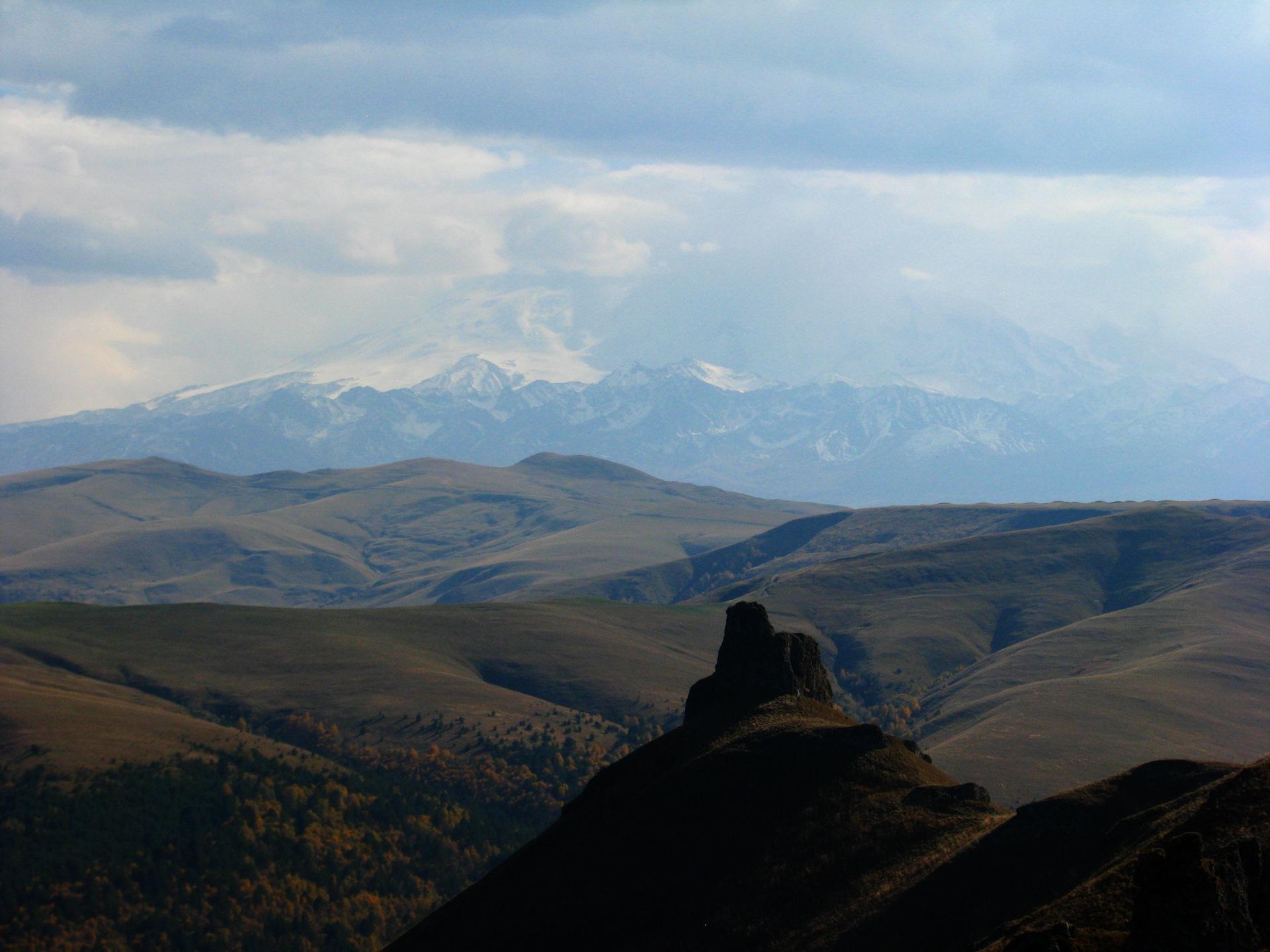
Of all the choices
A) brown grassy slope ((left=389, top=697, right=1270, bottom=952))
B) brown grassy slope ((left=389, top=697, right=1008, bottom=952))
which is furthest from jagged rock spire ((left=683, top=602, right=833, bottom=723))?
brown grassy slope ((left=389, top=697, right=1008, bottom=952))

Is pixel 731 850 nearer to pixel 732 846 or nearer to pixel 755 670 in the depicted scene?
pixel 732 846

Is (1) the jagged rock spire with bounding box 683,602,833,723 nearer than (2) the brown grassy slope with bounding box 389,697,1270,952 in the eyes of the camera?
No

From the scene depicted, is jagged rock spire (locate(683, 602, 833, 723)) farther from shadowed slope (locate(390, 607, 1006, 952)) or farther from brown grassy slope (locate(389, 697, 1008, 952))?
brown grassy slope (locate(389, 697, 1008, 952))

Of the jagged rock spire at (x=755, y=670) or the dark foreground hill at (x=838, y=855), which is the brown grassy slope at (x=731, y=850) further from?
the jagged rock spire at (x=755, y=670)

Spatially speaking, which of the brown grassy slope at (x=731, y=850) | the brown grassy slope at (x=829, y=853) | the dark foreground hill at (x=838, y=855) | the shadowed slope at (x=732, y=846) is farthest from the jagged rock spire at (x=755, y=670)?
the brown grassy slope at (x=731, y=850)

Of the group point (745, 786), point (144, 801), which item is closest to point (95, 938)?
point (144, 801)

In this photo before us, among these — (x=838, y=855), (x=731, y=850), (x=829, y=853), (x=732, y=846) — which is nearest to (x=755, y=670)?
(x=732, y=846)

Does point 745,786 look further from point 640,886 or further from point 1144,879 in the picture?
point 1144,879
